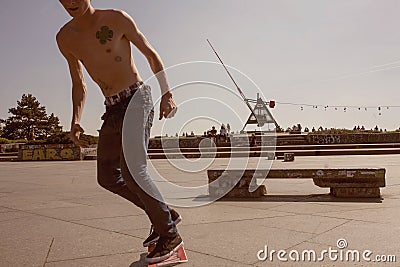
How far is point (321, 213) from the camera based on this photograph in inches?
212

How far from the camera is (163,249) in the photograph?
3.20m

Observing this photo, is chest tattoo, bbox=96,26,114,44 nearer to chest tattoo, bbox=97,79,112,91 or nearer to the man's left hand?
chest tattoo, bbox=97,79,112,91

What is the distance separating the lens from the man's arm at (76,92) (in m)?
3.56

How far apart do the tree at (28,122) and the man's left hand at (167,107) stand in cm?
6207

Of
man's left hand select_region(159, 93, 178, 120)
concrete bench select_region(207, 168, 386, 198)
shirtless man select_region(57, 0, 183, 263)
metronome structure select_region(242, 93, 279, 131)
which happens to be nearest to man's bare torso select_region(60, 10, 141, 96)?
shirtless man select_region(57, 0, 183, 263)

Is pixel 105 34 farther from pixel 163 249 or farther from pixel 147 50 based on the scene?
pixel 163 249

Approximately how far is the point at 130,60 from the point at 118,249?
1717 mm

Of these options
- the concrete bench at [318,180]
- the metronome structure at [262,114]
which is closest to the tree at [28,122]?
the metronome structure at [262,114]

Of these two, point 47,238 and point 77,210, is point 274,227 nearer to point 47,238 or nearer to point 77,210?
point 47,238

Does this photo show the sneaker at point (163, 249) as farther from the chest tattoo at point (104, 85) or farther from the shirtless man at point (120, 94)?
the chest tattoo at point (104, 85)

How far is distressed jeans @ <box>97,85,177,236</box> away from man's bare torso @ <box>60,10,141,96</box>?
17 cm

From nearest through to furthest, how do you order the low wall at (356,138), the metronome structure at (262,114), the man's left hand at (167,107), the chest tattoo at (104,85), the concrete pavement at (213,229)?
the man's left hand at (167,107) → the chest tattoo at (104,85) → the concrete pavement at (213,229) → the low wall at (356,138) → the metronome structure at (262,114)

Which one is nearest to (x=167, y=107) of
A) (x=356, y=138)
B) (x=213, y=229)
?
(x=213, y=229)

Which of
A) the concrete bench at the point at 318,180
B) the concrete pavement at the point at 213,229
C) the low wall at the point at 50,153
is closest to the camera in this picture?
the concrete pavement at the point at 213,229
